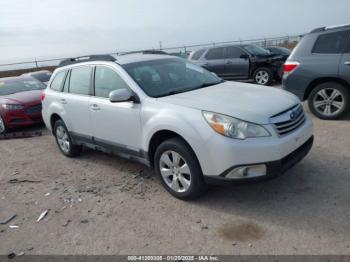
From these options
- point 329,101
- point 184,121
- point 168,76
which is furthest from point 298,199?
point 329,101

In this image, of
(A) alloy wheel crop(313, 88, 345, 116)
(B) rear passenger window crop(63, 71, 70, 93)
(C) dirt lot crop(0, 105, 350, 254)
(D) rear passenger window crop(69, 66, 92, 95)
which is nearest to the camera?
(C) dirt lot crop(0, 105, 350, 254)

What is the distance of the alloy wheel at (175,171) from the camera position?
→ 148 inches

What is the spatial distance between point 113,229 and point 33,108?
6.08 metres

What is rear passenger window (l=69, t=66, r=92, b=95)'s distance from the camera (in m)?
5.10

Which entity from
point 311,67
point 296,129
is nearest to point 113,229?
point 296,129

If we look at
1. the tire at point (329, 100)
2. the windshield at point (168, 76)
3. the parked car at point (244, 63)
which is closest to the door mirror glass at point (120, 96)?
the windshield at point (168, 76)

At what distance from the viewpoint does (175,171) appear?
3881 millimetres

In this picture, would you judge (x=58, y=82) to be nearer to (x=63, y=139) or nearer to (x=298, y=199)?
(x=63, y=139)

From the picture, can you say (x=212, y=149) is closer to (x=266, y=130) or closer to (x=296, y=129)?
(x=266, y=130)

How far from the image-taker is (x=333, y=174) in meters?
4.20

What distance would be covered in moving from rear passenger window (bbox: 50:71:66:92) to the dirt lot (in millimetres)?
1653

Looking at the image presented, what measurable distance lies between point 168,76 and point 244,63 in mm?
7693

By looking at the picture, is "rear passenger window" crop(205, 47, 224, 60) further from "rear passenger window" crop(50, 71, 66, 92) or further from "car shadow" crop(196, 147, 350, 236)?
"car shadow" crop(196, 147, 350, 236)

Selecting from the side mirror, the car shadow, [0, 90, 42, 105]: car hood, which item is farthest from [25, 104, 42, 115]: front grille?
the car shadow
